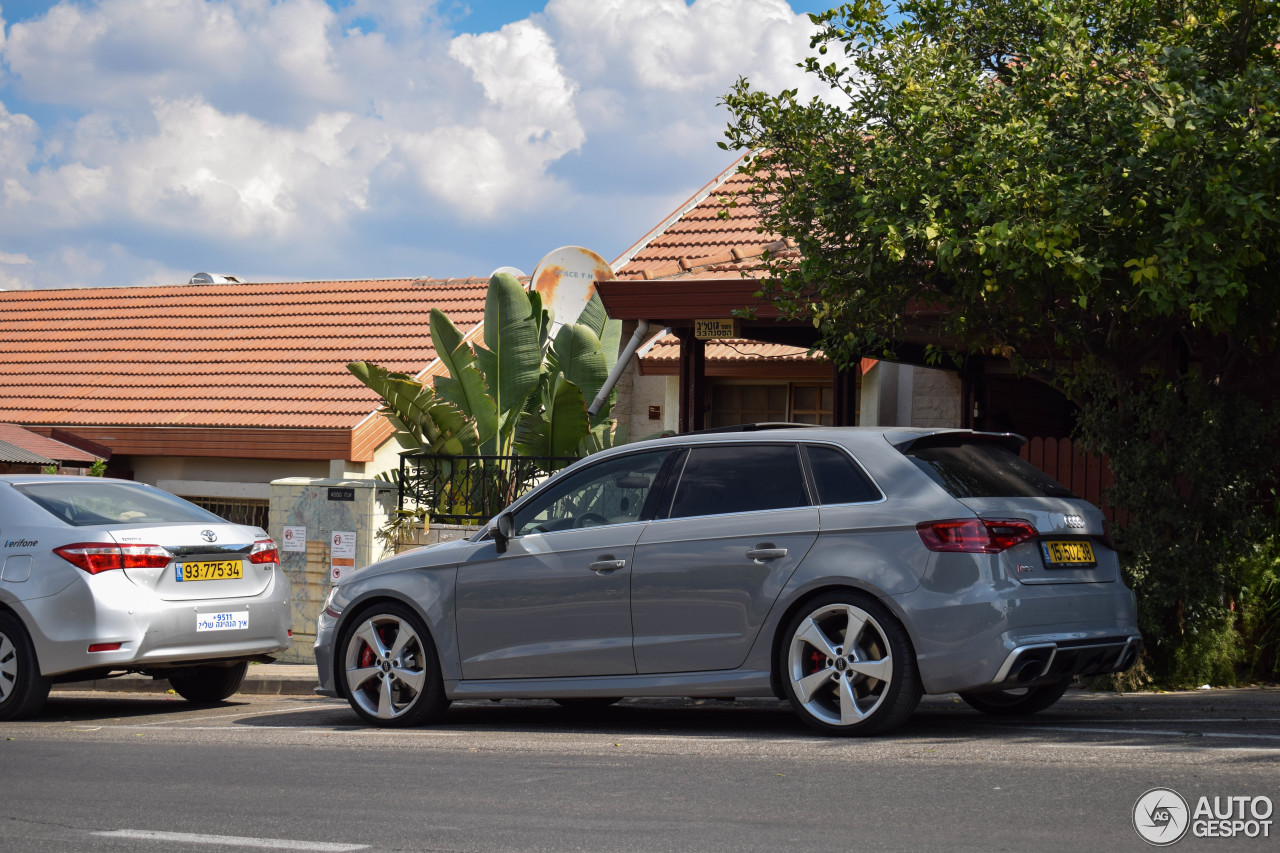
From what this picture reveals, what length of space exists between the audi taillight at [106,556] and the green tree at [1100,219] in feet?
15.9

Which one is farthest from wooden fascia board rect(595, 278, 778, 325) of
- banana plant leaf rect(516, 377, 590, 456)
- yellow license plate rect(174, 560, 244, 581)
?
yellow license plate rect(174, 560, 244, 581)

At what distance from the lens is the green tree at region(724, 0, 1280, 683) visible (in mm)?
7949

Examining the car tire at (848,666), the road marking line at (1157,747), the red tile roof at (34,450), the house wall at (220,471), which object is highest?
the red tile roof at (34,450)

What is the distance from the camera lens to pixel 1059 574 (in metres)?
7.16

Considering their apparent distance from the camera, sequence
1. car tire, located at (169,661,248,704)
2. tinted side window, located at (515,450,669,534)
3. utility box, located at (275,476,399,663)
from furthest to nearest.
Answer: utility box, located at (275,476,399,663) < car tire, located at (169,661,248,704) < tinted side window, located at (515,450,669,534)

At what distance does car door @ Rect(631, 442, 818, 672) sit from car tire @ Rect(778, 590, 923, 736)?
25 centimetres

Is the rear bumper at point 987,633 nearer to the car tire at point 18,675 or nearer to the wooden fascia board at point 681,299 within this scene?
the car tire at point 18,675

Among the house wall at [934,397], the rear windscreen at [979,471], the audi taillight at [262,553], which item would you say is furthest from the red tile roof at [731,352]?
the rear windscreen at [979,471]

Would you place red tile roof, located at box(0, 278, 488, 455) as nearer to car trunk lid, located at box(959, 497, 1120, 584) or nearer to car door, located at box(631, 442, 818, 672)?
car door, located at box(631, 442, 818, 672)

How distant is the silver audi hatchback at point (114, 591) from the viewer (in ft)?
29.5

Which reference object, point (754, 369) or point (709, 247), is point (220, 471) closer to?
point (754, 369)

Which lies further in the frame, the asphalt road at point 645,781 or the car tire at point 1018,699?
the car tire at point 1018,699

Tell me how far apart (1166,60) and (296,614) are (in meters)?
9.35

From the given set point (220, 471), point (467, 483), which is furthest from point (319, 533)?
point (220, 471)
